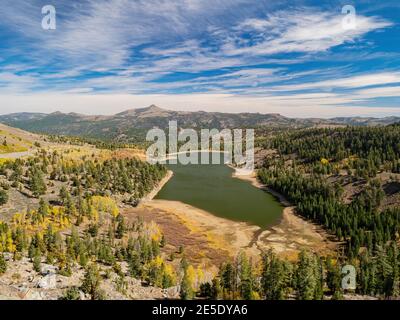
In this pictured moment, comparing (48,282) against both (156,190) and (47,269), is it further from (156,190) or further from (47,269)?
(156,190)

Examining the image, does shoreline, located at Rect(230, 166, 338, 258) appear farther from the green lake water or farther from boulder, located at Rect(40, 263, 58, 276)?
boulder, located at Rect(40, 263, 58, 276)

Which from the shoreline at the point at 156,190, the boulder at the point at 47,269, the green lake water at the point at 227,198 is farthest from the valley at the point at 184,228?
the shoreline at the point at 156,190

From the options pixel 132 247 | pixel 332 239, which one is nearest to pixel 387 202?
pixel 332 239

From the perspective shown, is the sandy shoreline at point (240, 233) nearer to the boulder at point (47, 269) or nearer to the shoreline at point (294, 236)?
the shoreline at point (294, 236)

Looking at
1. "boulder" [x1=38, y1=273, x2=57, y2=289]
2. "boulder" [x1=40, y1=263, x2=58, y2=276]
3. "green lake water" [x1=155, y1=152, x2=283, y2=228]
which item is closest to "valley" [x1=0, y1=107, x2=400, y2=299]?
"boulder" [x1=38, y1=273, x2=57, y2=289]

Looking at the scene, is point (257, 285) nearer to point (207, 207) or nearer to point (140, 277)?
point (140, 277)
